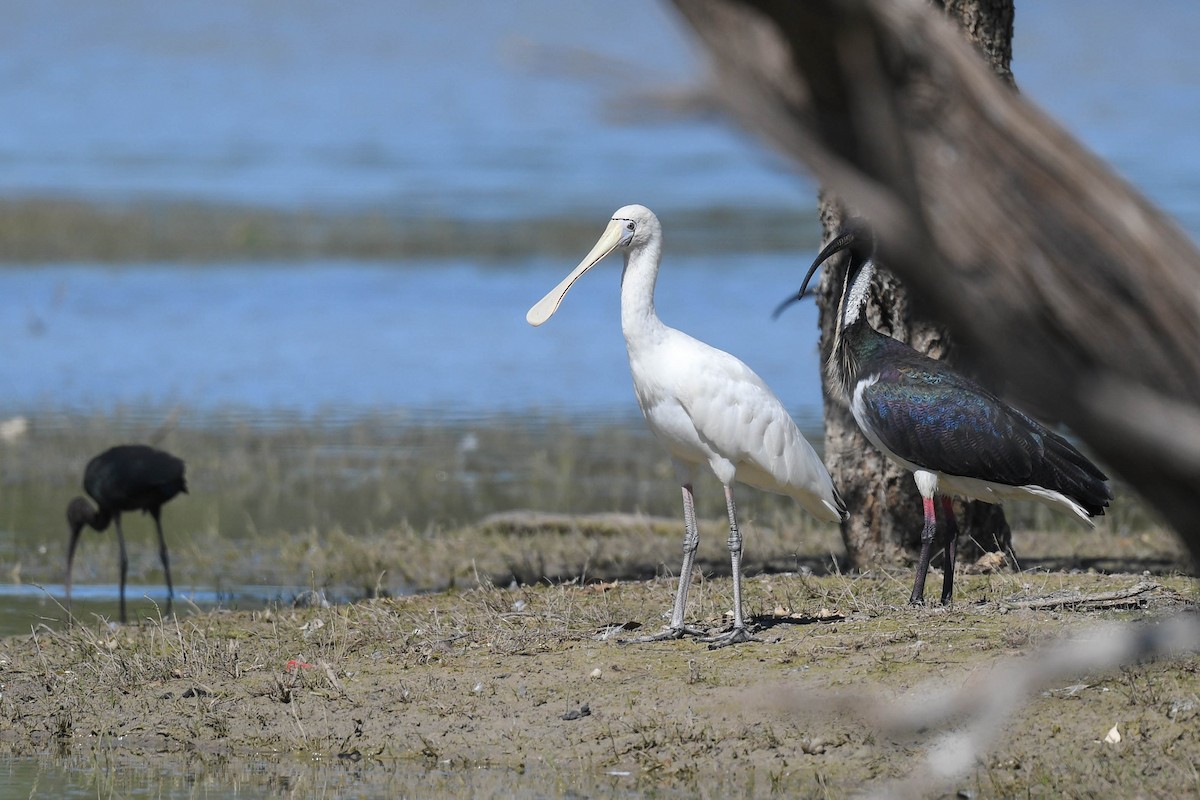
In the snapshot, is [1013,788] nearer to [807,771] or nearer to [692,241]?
[807,771]

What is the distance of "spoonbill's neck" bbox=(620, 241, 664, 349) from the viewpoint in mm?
7246

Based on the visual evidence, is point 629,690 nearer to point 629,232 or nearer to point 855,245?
point 629,232

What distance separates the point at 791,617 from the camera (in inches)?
294

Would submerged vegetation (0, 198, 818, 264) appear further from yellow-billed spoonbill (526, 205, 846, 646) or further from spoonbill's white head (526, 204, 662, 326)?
yellow-billed spoonbill (526, 205, 846, 646)

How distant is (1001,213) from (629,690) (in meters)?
3.97

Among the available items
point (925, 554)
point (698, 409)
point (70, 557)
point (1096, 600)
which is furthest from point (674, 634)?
point (70, 557)

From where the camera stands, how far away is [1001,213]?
3.03 meters

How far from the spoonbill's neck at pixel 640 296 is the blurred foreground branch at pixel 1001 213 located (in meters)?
4.13

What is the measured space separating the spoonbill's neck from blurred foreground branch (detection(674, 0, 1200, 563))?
163 inches

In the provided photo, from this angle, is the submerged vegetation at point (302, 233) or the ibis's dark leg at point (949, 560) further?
the submerged vegetation at point (302, 233)

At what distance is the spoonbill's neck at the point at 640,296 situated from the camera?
725cm

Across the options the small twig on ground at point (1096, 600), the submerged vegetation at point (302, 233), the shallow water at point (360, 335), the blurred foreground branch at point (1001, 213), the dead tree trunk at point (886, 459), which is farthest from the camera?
the submerged vegetation at point (302, 233)

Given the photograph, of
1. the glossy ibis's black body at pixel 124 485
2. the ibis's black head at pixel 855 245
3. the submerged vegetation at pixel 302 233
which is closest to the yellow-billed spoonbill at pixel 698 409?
the ibis's black head at pixel 855 245

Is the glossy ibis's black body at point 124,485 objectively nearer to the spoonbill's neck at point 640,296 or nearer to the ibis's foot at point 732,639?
the spoonbill's neck at point 640,296
